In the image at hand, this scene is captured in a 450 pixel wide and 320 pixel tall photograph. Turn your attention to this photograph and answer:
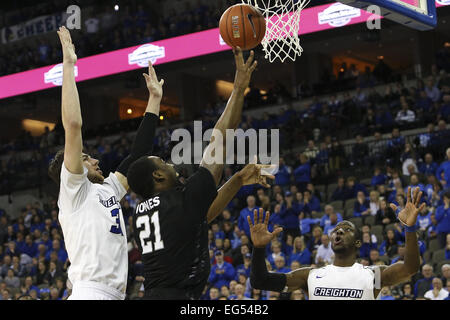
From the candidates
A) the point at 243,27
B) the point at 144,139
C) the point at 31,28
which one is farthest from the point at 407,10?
the point at 31,28

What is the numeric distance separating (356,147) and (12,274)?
295 inches

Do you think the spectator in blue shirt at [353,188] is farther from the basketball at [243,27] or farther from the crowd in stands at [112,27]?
the basketball at [243,27]

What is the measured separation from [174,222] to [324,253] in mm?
7748

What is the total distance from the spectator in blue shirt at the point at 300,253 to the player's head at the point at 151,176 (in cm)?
773

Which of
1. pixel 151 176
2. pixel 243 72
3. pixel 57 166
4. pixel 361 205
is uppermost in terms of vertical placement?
pixel 243 72

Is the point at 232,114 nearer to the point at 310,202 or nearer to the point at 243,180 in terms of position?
the point at 243,180

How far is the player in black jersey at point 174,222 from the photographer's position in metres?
3.40

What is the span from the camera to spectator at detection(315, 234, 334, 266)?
35.1ft

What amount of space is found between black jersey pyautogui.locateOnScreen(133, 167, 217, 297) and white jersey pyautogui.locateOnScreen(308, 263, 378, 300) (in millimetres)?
1206

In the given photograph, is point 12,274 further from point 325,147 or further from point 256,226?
point 256,226

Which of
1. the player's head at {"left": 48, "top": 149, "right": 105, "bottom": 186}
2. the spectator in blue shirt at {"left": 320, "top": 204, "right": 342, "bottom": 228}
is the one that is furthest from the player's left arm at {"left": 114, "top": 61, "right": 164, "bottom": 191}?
the spectator in blue shirt at {"left": 320, "top": 204, "right": 342, "bottom": 228}

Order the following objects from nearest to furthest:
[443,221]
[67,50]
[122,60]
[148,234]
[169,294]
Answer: [169,294] → [148,234] → [67,50] → [443,221] → [122,60]

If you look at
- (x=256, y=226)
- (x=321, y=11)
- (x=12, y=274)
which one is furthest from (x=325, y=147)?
(x=256, y=226)

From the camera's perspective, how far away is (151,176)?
356cm
